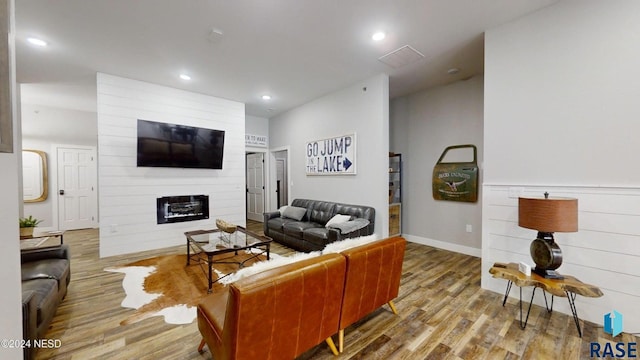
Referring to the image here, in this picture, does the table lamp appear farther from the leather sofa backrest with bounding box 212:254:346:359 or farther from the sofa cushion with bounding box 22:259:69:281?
the sofa cushion with bounding box 22:259:69:281

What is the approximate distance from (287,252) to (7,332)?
11.1 feet

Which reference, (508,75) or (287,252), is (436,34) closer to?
(508,75)

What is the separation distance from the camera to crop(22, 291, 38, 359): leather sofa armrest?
59.7 inches

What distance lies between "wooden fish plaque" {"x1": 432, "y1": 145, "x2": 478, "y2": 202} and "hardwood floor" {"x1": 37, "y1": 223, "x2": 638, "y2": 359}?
1.72 m

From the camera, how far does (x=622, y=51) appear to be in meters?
2.09

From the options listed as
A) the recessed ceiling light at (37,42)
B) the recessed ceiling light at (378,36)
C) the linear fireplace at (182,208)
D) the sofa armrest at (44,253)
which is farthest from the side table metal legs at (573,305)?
the recessed ceiling light at (37,42)

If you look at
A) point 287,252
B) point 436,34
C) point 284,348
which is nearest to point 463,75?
point 436,34

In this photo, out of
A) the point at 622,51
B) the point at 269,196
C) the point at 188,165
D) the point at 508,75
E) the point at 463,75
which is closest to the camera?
the point at 622,51

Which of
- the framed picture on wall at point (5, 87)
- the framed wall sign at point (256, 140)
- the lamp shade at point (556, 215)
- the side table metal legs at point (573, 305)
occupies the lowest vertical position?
the side table metal legs at point (573, 305)

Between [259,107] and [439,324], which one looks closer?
[439,324]

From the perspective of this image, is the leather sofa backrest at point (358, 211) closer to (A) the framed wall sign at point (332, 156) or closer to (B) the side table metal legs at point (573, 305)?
(A) the framed wall sign at point (332, 156)

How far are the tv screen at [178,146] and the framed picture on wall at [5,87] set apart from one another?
3.87 m

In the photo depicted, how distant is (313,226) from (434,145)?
8.97ft

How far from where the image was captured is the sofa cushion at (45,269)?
6.95 ft
